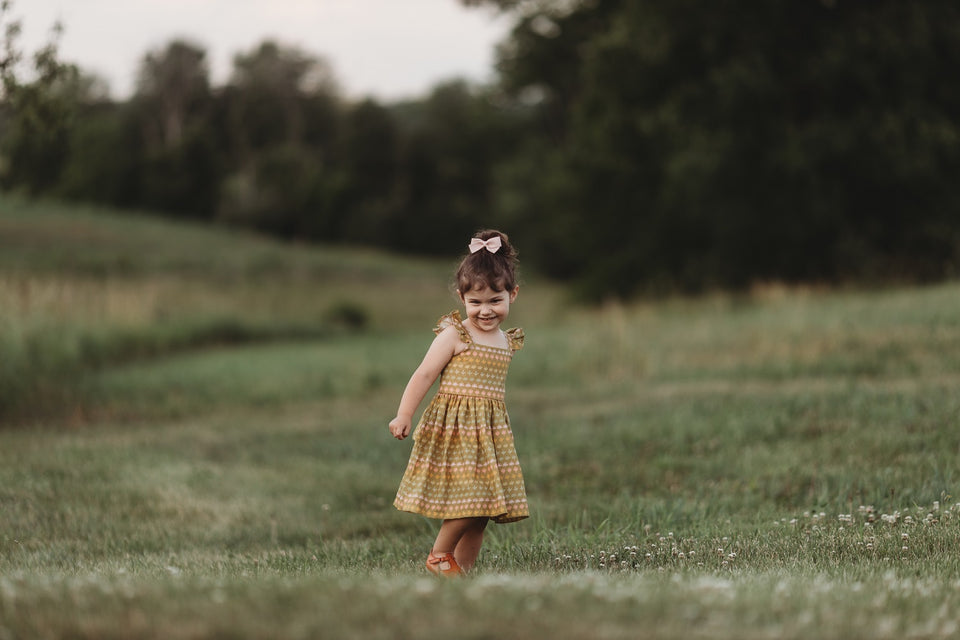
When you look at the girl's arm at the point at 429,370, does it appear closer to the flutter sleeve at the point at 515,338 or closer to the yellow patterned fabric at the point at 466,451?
the yellow patterned fabric at the point at 466,451

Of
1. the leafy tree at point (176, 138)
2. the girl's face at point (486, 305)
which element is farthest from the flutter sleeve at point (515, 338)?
the leafy tree at point (176, 138)

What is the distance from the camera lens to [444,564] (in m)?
4.86

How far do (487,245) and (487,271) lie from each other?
0.17 metres

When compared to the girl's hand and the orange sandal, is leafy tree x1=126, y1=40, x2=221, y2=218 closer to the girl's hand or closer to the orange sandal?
the girl's hand

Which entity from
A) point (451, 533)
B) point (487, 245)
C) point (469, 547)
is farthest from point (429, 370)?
point (469, 547)

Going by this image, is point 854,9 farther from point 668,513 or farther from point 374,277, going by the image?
point 374,277

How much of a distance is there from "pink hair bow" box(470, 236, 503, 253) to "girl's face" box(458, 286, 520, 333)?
0.75 feet

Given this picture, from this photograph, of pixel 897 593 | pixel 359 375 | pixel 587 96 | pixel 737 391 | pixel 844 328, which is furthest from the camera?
pixel 587 96

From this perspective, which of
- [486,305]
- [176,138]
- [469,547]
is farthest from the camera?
[176,138]

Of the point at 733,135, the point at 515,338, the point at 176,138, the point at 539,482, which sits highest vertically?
the point at 176,138

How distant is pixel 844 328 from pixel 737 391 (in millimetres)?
3552

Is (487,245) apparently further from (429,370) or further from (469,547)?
(469,547)

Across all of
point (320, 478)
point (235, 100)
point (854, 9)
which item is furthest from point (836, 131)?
point (235, 100)

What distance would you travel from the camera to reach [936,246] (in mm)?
21125
